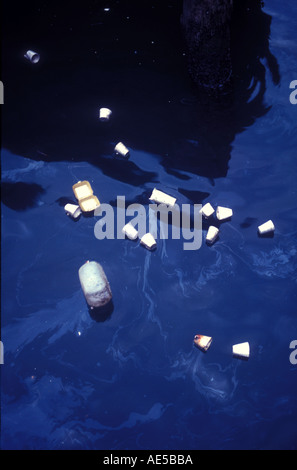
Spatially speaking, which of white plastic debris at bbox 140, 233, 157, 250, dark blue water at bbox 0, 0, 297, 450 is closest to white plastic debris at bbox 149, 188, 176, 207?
dark blue water at bbox 0, 0, 297, 450

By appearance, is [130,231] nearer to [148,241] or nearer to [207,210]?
[148,241]

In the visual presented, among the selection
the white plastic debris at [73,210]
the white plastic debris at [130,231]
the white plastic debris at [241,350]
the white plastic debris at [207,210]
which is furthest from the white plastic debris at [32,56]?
the white plastic debris at [241,350]

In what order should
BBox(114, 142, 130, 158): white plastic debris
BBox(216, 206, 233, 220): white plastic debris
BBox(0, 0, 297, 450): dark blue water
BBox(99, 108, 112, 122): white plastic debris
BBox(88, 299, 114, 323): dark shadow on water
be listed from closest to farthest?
1. BBox(0, 0, 297, 450): dark blue water
2. BBox(88, 299, 114, 323): dark shadow on water
3. BBox(216, 206, 233, 220): white plastic debris
4. BBox(114, 142, 130, 158): white plastic debris
5. BBox(99, 108, 112, 122): white plastic debris

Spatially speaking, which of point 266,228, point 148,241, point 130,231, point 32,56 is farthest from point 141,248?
point 32,56

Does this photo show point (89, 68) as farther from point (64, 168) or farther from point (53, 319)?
point (53, 319)

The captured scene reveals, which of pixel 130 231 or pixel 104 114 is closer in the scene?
pixel 130 231

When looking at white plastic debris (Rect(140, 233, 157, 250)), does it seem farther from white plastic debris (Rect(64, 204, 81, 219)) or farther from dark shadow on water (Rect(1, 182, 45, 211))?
dark shadow on water (Rect(1, 182, 45, 211))
